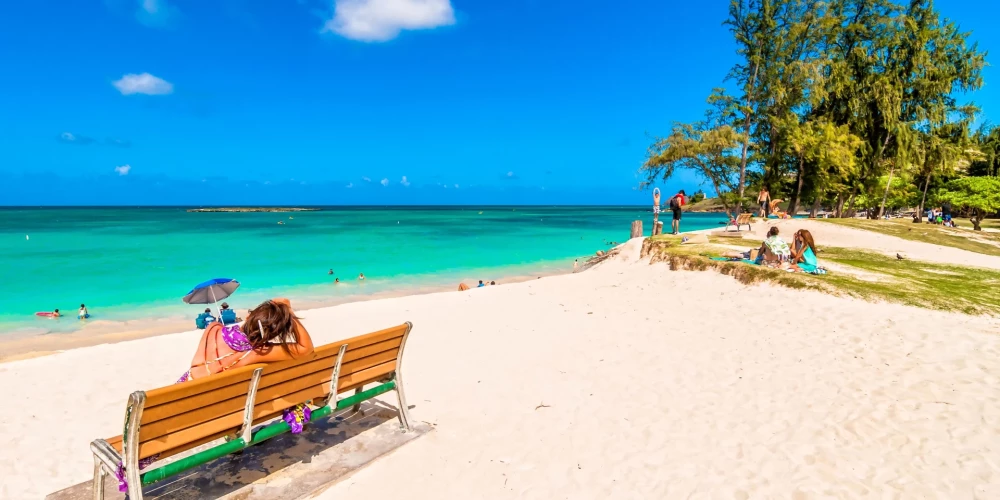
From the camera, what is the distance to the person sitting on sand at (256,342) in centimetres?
377

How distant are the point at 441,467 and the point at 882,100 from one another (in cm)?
3362

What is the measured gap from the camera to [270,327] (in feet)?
12.4

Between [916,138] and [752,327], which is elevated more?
[916,138]

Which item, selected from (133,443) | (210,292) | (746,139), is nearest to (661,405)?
(133,443)

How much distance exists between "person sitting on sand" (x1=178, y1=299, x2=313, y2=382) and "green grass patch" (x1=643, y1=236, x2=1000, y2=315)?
33.2ft

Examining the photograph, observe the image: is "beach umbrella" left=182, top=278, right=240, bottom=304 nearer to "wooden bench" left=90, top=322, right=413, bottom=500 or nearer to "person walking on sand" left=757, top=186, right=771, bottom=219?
"wooden bench" left=90, top=322, right=413, bottom=500

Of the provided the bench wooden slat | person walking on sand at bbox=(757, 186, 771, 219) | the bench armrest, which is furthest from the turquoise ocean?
the bench wooden slat

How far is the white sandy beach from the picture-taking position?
4027 millimetres

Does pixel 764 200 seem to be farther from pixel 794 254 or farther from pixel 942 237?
pixel 794 254

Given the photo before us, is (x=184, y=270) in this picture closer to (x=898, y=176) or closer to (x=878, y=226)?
(x=878, y=226)

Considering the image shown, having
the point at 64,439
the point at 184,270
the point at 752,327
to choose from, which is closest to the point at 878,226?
the point at 752,327

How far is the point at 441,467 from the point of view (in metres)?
4.31

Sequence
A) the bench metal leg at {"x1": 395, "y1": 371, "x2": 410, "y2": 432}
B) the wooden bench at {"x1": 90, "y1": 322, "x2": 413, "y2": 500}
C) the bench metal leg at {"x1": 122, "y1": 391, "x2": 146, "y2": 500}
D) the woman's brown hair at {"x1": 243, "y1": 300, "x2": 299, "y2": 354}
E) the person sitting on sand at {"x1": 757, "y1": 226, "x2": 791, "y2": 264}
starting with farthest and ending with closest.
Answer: the person sitting on sand at {"x1": 757, "y1": 226, "x2": 791, "y2": 264}, the bench metal leg at {"x1": 395, "y1": 371, "x2": 410, "y2": 432}, the woman's brown hair at {"x1": 243, "y1": 300, "x2": 299, "y2": 354}, the wooden bench at {"x1": 90, "y1": 322, "x2": 413, "y2": 500}, the bench metal leg at {"x1": 122, "y1": 391, "x2": 146, "y2": 500}

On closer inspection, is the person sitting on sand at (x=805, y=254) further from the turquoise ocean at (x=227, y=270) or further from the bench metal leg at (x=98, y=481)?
the turquoise ocean at (x=227, y=270)
